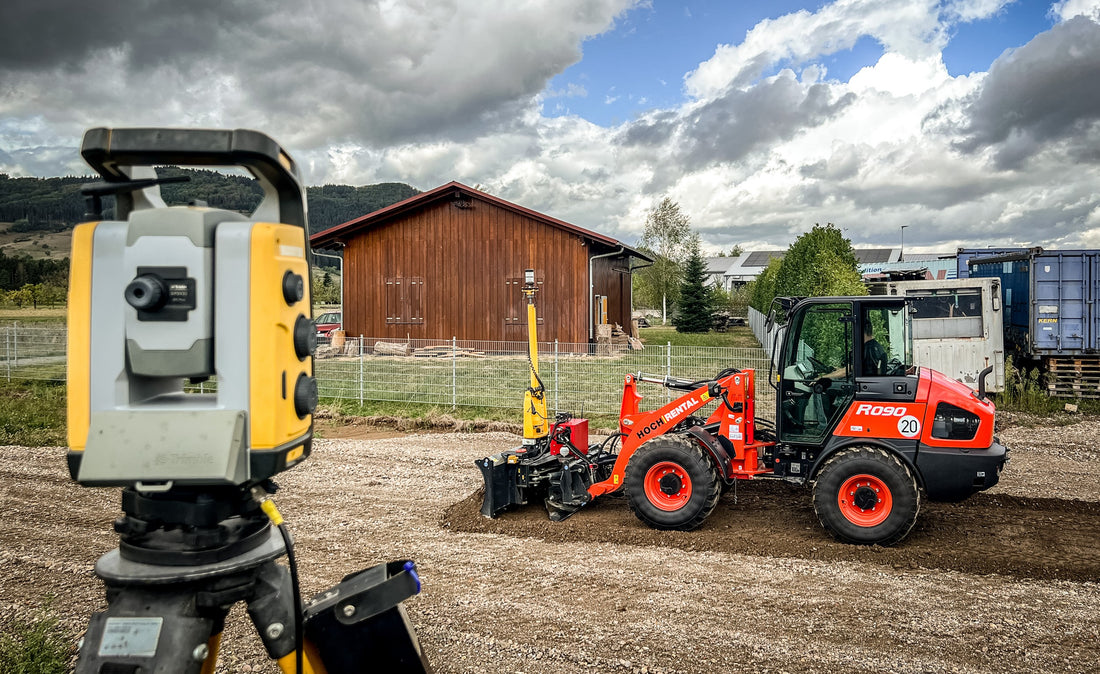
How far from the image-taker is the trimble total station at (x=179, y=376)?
6.86 ft

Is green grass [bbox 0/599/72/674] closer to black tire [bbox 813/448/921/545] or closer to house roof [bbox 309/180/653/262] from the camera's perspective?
black tire [bbox 813/448/921/545]

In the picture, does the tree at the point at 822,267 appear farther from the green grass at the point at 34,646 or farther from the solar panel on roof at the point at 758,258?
the solar panel on roof at the point at 758,258

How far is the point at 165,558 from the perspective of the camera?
2.22m

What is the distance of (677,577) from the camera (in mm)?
5637

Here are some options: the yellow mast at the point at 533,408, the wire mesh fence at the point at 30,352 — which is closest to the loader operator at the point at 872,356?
the yellow mast at the point at 533,408

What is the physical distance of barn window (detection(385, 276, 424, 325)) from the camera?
24.1 meters

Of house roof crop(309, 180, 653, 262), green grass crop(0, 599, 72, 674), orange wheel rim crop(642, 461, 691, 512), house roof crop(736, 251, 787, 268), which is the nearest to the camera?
green grass crop(0, 599, 72, 674)

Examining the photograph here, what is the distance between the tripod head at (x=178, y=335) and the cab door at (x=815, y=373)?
5.62 m

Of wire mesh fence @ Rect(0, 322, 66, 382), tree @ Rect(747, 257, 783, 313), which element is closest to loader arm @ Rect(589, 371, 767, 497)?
wire mesh fence @ Rect(0, 322, 66, 382)

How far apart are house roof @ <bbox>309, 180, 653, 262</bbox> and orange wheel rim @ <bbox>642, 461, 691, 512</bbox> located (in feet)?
53.0

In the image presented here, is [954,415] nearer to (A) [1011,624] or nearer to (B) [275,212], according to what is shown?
(A) [1011,624]

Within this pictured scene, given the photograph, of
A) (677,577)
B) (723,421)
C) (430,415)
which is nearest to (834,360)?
(723,421)

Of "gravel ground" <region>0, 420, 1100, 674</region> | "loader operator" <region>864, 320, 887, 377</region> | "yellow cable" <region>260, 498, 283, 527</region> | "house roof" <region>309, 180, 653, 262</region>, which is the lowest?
"gravel ground" <region>0, 420, 1100, 674</region>

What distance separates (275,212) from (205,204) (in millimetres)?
217
